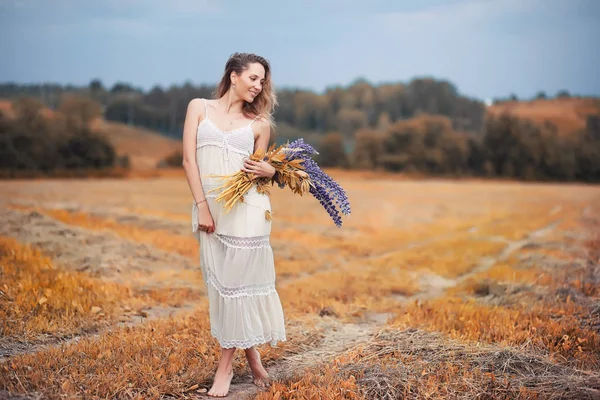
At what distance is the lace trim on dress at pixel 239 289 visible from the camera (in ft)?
14.6

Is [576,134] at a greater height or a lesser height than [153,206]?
greater

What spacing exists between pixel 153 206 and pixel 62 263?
744cm

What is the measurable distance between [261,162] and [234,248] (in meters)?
0.59

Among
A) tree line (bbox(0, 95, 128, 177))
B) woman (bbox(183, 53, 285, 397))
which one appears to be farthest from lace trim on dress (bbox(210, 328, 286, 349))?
tree line (bbox(0, 95, 128, 177))

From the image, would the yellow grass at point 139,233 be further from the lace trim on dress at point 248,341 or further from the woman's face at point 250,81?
the woman's face at point 250,81

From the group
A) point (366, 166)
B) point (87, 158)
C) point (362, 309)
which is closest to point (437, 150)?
point (366, 166)

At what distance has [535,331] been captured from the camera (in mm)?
5891

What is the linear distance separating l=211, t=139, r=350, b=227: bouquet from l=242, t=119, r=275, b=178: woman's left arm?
1.7 inches

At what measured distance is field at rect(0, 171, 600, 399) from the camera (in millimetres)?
4531

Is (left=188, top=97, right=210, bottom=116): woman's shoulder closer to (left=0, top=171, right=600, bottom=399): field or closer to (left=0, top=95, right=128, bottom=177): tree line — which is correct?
(left=0, top=171, right=600, bottom=399): field

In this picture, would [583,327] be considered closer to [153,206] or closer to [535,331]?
[535,331]

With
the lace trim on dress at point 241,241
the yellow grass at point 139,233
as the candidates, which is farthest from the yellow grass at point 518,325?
the yellow grass at point 139,233

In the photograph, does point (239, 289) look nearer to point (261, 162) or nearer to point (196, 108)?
point (261, 162)

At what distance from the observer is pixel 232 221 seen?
14.5 ft
